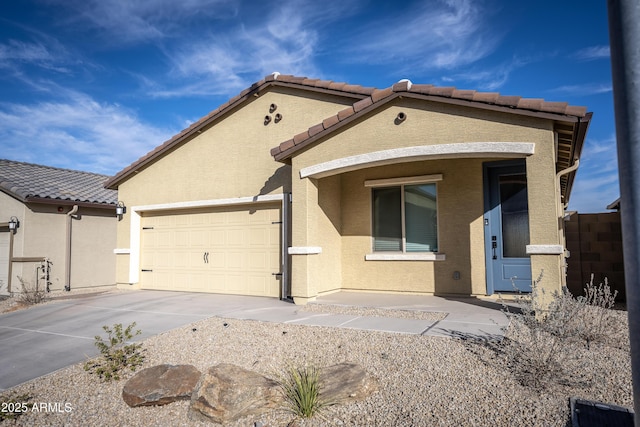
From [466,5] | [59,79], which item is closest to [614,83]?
[466,5]

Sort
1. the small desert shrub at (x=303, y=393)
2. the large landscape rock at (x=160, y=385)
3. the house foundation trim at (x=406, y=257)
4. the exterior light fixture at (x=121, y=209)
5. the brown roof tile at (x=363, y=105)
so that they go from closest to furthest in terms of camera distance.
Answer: the small desert shrub at (x=303, y=393)
the large landscape rock at (x=160, y=385)
the brown roof tile at (x=363, y=105)
the house foundation trim at (x=406, y=257)
the exterior light fixture at (x=121, y=209)

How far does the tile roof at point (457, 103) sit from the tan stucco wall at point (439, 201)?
18cm

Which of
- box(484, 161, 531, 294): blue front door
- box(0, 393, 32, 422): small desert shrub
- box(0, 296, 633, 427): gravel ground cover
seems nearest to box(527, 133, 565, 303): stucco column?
box(0, 296, 633, 427): gravel ground cover

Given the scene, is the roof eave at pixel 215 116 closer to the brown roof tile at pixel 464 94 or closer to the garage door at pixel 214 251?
the garage door at pixel 214 251

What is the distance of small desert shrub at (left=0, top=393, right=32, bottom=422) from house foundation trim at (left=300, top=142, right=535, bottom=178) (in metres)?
5.75

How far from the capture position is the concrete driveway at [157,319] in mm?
5652

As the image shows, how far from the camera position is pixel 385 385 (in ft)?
13.9

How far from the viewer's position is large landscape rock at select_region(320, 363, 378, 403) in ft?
13.0

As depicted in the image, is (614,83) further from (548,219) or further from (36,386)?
(36,386)

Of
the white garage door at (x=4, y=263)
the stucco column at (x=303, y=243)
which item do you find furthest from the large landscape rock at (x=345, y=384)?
the white garage door at (x=4, y=263)

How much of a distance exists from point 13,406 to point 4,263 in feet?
37.5

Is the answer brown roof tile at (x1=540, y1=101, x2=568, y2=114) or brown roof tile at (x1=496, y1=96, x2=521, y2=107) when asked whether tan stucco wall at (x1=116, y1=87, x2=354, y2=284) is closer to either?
brown roof tile at (x1=496, y1=96, x2=521, y2=107)

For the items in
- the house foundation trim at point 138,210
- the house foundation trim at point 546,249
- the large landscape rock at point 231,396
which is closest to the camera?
the large landscape rock at point 231,396

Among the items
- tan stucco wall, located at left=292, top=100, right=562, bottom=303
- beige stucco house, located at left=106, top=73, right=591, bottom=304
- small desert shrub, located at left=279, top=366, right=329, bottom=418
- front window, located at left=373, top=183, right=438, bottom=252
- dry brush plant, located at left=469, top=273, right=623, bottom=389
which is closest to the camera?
small desert shrub, located at left=279, top=366, right=329, bottom=418
